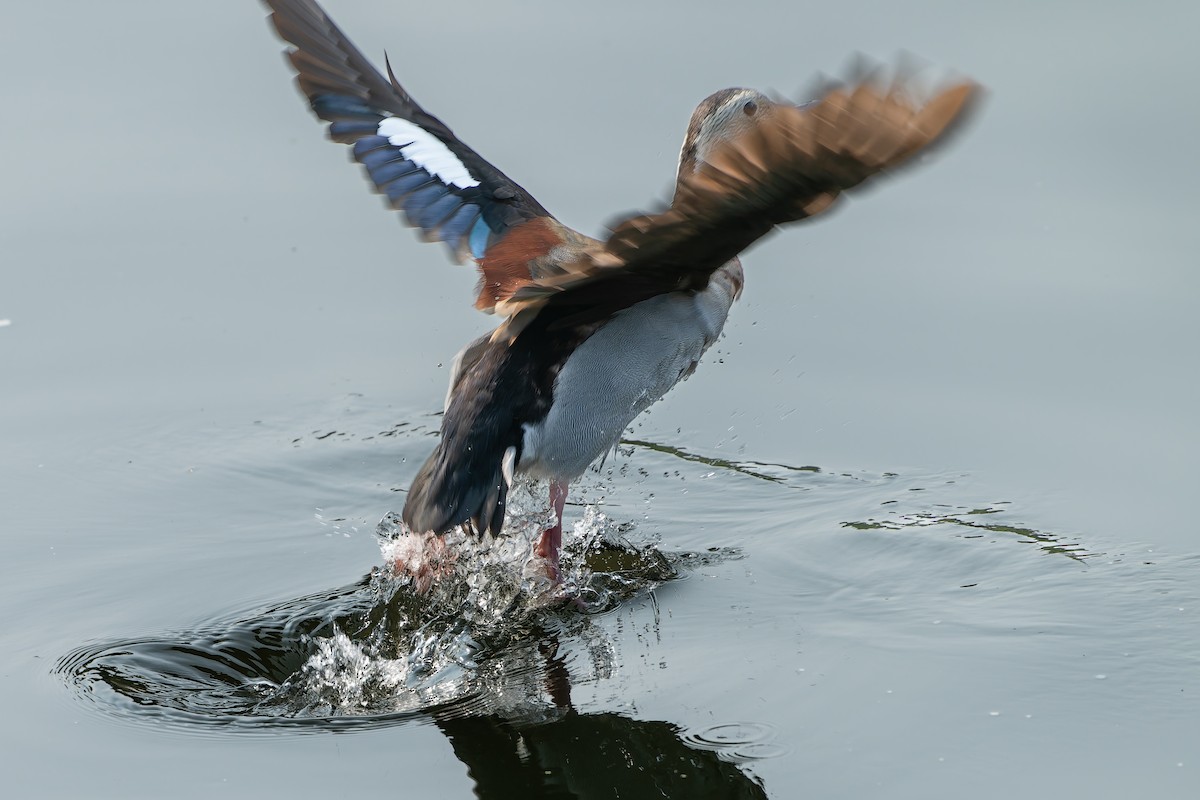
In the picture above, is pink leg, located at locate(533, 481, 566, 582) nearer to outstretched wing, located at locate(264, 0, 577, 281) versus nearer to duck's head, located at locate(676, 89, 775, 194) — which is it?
outstretched wing, located at locate(264, 0, 577, 281)

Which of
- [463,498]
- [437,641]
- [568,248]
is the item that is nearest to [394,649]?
[437,641]

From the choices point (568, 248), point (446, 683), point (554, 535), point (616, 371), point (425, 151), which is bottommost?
point (446, 683)

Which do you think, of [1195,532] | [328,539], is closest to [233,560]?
[328,539]

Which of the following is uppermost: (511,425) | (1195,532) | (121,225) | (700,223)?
(121,225)

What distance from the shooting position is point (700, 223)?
4.37 m

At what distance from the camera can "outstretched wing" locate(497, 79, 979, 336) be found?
373cm

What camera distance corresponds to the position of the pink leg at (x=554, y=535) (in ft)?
19.9

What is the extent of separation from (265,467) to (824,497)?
7.64 feet

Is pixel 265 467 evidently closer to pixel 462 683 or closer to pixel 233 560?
pixel 233 560

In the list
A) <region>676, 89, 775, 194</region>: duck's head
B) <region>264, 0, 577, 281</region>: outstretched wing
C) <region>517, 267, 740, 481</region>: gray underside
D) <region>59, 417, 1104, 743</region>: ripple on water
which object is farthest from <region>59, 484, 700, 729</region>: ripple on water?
<region>676, 89, 775, 194</region>: duck's head

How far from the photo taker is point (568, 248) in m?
5.49

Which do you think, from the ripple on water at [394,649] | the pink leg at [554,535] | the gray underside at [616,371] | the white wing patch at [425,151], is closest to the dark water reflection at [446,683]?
the ripple on water at [394,649]

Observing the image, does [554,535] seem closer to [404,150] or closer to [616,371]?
[616,371]

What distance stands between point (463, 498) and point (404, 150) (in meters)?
1.54
